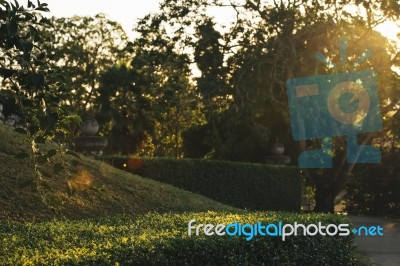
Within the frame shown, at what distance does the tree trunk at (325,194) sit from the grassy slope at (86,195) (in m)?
10.6

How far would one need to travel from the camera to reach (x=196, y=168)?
21062 mm

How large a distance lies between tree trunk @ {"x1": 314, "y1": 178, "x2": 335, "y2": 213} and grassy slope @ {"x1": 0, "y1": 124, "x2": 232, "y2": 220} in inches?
417

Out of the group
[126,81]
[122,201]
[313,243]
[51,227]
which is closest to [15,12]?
[51,227]

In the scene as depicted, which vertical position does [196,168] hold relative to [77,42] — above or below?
below

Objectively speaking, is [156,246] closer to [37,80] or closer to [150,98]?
[37,80]

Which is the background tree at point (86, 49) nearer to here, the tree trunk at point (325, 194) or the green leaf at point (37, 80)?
the tree trunk at point (325, 194)

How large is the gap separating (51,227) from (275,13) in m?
15.2

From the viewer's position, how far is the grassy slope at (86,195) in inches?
486

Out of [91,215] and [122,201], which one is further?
[122,201]

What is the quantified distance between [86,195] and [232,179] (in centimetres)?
1015

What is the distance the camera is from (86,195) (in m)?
12.4

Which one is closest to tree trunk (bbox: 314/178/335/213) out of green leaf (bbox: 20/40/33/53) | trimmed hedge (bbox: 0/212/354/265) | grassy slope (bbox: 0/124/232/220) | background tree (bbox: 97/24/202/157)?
background tree (bbox: 97/24/202/157)

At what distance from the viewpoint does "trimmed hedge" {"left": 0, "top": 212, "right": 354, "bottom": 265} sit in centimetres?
623

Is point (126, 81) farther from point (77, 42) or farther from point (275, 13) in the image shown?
point (77, 42)
